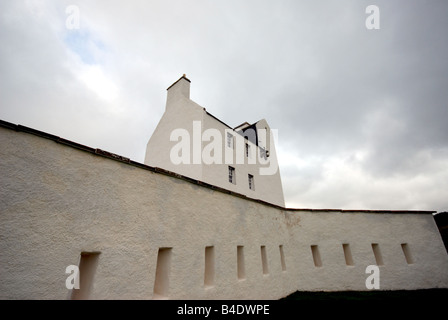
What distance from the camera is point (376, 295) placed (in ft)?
28.3

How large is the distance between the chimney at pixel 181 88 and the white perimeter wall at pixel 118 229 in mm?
11290

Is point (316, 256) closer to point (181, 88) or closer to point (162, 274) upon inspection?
point (162, 274)

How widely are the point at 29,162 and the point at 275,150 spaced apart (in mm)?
22410

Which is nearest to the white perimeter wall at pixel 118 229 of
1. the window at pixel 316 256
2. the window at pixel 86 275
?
the window at pixel 86 275

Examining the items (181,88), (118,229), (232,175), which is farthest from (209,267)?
(181,88)

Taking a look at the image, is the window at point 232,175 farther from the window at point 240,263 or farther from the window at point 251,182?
the window at point 240,263

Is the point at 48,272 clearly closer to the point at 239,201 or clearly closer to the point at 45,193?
the point at 45,193

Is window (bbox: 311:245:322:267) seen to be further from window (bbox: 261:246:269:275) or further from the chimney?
the chimney

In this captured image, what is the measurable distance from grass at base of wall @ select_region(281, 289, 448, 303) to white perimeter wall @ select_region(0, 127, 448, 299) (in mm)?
566

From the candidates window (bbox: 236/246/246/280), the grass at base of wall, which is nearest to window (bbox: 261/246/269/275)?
window (bbox: 236/246/246/280)

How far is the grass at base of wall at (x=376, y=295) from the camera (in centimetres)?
799

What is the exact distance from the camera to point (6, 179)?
2980 mm

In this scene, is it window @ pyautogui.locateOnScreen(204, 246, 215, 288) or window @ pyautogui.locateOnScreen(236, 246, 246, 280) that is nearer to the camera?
window @ pyautogui.locateOnScreen(204, 246, 215, 288)

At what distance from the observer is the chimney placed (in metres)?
15.9
